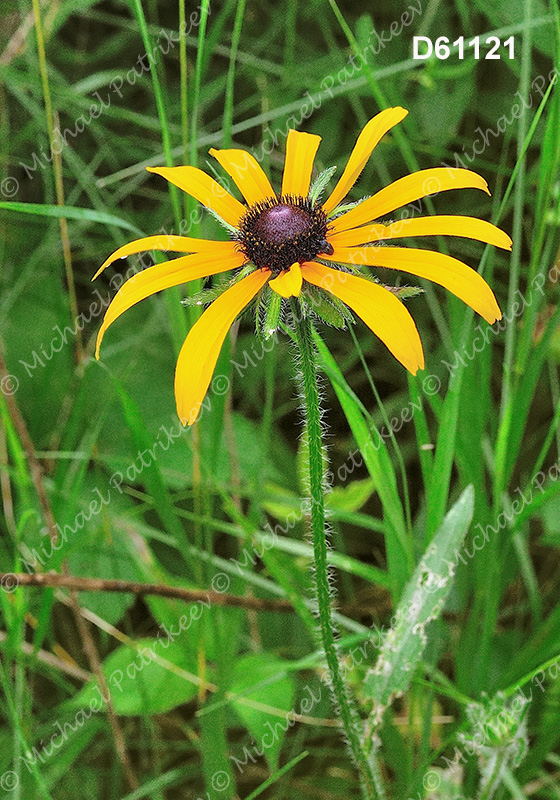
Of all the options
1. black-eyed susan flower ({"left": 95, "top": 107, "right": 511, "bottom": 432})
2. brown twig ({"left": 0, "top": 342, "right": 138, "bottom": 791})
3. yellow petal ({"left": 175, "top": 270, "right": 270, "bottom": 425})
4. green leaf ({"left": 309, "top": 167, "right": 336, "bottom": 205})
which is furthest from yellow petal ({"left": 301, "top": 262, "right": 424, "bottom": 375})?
brown twig ({"left": 0, "top": 342, "right": 138, "bottom": 791})

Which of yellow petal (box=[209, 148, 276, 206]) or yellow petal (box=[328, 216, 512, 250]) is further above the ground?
yellow petal (box=[209, 148, 276, 206])

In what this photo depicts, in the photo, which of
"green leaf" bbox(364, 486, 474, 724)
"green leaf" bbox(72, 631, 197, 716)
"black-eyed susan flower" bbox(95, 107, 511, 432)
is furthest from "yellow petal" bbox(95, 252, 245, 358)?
"green leaf" bbox(72, 631, 197, 716)

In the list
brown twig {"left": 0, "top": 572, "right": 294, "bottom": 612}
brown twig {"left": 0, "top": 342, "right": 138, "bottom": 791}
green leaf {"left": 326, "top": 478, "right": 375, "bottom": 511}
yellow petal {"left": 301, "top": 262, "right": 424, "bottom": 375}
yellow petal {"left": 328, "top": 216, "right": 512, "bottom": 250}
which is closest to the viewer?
yellow petal {"left": 301, "top": 262, "right": 424, "bottom": 375}

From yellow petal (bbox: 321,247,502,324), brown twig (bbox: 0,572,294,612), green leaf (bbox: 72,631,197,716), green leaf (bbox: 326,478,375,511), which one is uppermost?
green leaf (bbox: 326,478,375,511)

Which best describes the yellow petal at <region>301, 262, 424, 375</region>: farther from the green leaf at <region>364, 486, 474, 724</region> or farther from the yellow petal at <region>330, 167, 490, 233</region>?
the green leaf at <region>364, 486, 474, 724</region>

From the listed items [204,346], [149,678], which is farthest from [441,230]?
[149,678]

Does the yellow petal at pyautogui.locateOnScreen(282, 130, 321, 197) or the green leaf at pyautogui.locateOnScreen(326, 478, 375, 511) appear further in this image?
the green leaf at pyautogui.locateOnScreen(326, 478, 375, 511)

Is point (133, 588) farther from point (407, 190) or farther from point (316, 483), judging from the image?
point (407, 190)

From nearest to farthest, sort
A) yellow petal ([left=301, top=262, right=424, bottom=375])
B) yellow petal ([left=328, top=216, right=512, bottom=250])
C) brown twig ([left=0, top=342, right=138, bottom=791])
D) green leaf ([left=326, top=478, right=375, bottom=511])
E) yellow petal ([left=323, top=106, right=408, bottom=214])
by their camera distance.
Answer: yellow petal ([left=301, top=262, right=424, bottom=375])
yellow petal ([left=328, top=216, right=512, bottom=250])
yellow petal ([left=323, top=106, right=408, bottom=214])
brown twig ([left=0, top=342, right=138, bottom=791])
green leaf ([left=326, top=478, right=375, bottom=511])

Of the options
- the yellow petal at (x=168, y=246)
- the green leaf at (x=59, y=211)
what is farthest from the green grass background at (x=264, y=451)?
the yellow petal at (x=168, y=246)
